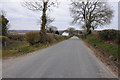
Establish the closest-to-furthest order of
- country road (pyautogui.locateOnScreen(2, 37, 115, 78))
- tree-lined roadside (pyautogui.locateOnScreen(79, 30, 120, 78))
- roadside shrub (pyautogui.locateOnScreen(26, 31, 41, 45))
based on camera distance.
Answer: country road (pyautogui.locateOnScreen(2, 37, 115, 78)) → tree-lined roadside (pyautogui.locateOnScreen(79, 30, 120, 78)) → roadside shrub (pyautogui.locateOnScreen(26, 31, 41, 45))

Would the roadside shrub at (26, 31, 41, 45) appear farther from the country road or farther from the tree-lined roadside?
the country road

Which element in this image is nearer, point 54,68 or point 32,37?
point 54,68

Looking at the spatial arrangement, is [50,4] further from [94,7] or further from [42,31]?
[94,7]

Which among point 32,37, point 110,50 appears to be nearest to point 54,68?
point 110,50

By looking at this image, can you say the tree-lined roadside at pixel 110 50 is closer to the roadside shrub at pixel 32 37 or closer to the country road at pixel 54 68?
the country road at pixel 54 68

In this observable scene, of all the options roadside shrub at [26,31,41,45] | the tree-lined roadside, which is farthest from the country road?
roadside shrub at [26,31,41,45]

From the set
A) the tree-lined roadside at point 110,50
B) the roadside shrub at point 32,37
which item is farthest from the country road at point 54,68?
the roadside shrub at point 32,37

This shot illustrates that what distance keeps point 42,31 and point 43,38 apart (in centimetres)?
97

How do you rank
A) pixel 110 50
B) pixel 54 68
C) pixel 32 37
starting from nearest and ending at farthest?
pixel 54 68
pixel 110 50
pixel 32 37

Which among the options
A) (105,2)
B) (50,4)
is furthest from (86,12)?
(50,4)

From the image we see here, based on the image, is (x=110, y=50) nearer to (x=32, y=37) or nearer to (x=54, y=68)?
(x=54, y=68)

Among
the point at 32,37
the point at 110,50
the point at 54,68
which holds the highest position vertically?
the point at 32,37

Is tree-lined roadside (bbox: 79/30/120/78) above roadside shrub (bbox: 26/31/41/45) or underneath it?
underneath

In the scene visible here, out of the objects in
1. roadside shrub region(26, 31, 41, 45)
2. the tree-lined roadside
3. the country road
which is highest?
roadside shrub region(26, 31, 41, 45)
